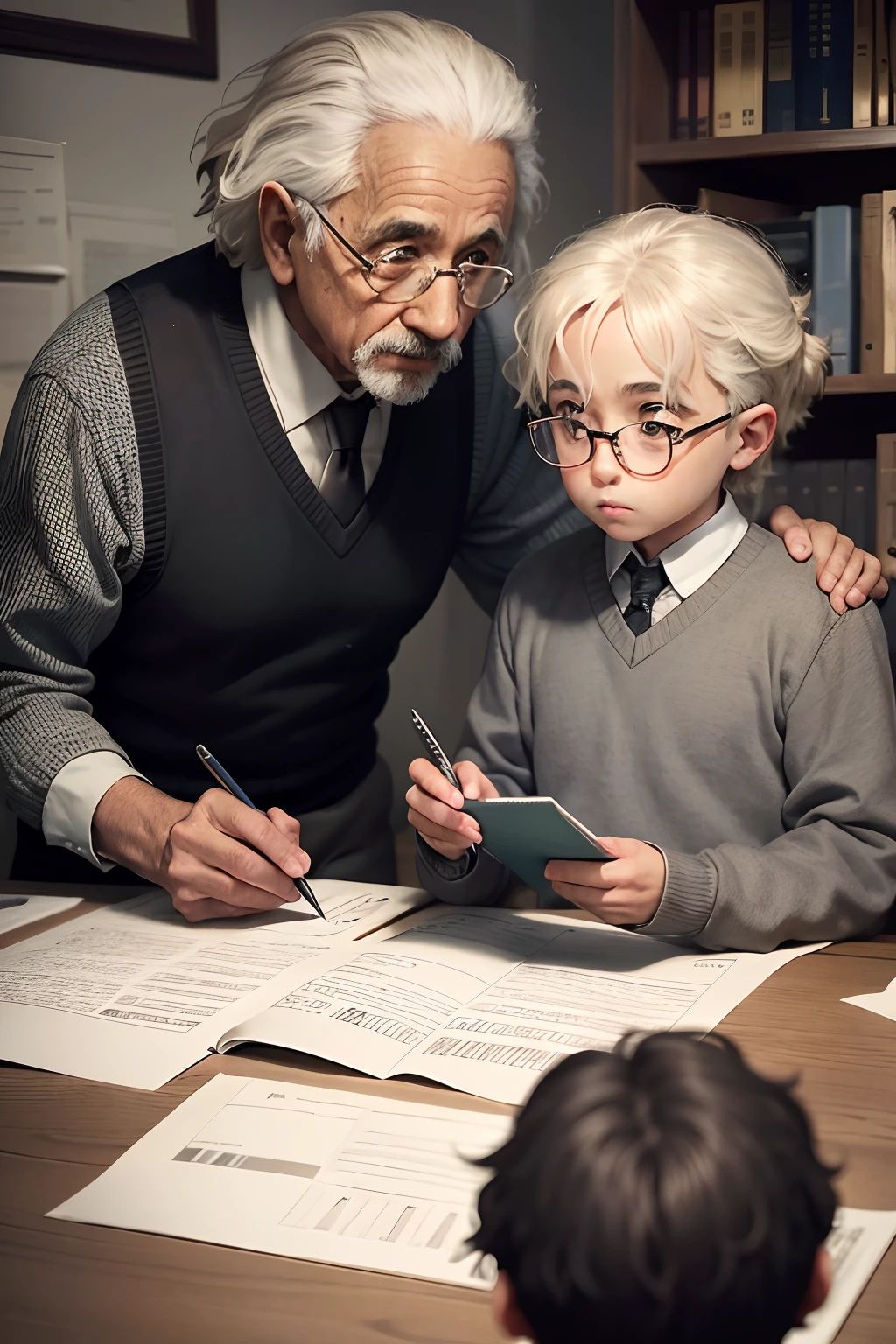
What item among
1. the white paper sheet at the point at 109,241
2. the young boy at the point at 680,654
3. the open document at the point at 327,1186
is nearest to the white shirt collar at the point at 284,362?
the young boy at the point at 680,654

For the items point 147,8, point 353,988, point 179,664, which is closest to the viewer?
point 353,988

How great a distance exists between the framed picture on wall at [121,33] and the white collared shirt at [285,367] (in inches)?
32.8

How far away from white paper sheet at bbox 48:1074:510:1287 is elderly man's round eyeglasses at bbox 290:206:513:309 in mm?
822

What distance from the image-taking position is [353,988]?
3.29 ft

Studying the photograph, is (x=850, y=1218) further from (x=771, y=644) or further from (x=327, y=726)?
(x=327, y=726)

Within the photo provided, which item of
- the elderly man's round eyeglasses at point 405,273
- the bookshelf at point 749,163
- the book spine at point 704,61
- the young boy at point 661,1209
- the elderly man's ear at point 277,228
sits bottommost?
the young boy at point 661,1209

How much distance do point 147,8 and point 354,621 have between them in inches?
48.7

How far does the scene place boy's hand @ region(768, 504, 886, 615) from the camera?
1.20 metres

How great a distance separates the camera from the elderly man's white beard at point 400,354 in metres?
1.36

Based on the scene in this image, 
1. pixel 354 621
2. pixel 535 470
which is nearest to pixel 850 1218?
pixel 354 621

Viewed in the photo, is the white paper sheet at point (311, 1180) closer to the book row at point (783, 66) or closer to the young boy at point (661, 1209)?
the young boy at point (661, 1209)

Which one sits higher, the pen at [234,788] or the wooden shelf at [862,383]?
the wooden shelf at [862,383]

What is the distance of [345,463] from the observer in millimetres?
1536

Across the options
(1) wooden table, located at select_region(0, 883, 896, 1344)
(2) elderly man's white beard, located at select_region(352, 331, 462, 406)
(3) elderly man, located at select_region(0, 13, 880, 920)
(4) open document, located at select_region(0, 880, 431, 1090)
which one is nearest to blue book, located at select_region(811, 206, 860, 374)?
(3) elderly man, located at select_region(0, 13, 880, 920)
